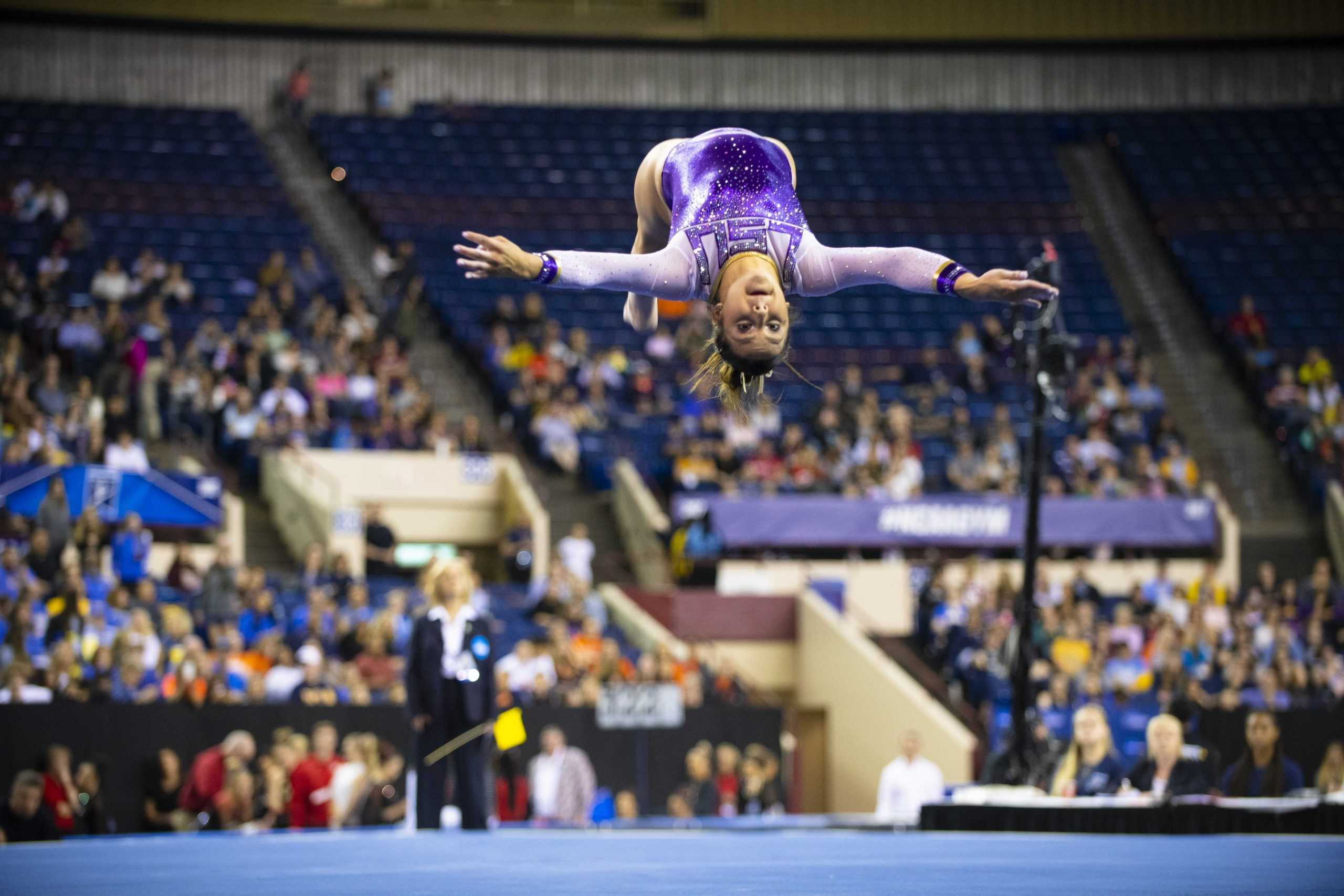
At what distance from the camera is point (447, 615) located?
27.7 feet

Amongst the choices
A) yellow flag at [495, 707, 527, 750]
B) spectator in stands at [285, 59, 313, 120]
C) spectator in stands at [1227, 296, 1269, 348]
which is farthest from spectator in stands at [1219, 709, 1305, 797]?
spectator in stands at [285, 59, 313, 120]

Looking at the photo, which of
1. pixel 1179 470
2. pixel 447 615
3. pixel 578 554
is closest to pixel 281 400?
pixel 578 554

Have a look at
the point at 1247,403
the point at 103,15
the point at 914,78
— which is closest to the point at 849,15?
the point at 914,78

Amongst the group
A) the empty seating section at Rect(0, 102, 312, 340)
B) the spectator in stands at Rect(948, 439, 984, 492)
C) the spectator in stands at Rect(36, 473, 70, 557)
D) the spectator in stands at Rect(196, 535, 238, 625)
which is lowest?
the spectator in stands at Rect(196, 535, 238, 625)

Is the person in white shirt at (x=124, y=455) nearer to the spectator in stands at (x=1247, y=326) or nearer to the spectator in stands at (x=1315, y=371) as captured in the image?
the spectator in stands at (x=1315, y=371)

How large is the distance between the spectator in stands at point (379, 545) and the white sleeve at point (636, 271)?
1086cm

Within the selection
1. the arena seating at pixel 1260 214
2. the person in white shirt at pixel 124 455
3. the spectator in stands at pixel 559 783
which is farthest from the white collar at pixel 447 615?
the arena seating at pixel 1260 214

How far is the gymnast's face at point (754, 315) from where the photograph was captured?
5332 mm

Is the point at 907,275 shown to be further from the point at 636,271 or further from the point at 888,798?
the point at 888,798

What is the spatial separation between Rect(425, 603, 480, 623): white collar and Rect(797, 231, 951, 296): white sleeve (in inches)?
132

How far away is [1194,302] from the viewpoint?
22.8 meters

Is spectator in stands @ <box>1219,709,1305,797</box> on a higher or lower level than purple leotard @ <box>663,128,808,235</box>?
lower

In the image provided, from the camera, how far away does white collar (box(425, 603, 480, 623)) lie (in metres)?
8.42

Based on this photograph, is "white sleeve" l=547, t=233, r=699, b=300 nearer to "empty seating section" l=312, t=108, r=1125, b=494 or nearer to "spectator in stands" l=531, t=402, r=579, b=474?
"spectator in stands" l=531, t=402, r=579, b=474
